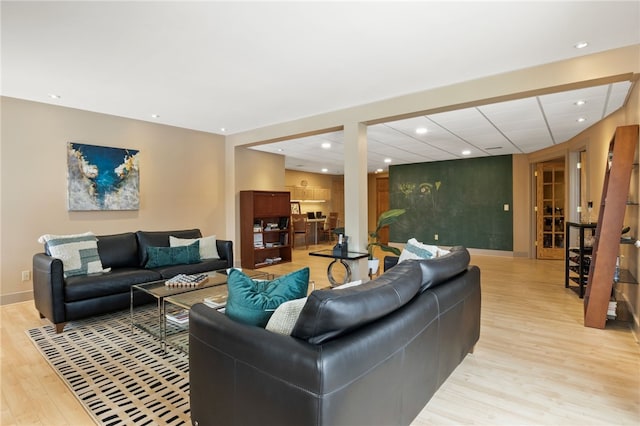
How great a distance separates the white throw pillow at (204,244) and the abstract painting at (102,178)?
1209 mm

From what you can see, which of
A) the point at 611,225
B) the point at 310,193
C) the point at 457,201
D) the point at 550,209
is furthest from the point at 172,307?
the point at 550,209

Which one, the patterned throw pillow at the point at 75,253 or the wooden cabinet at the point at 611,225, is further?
the patterned throw pillow at the point at 75,253

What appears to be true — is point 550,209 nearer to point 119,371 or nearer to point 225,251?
point 225,251

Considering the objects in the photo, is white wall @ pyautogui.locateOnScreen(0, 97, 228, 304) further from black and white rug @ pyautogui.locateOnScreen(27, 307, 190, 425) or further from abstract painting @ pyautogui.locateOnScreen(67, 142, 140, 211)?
black and white rug @ pyautogui.locateOnScreen(27, 307, 190, 425)

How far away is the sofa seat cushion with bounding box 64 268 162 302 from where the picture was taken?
3326 mm

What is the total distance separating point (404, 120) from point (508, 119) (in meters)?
1.45

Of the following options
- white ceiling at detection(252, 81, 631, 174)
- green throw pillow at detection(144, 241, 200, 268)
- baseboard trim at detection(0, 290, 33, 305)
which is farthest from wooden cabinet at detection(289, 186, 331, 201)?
baseboard trim at detection(0, 290, 33, 305)

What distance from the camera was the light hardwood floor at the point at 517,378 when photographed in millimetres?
1997

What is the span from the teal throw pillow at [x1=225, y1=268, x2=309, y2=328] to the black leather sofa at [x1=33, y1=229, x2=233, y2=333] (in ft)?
8.30

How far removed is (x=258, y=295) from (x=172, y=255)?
314 centimetres

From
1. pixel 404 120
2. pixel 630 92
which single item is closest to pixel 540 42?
pixel 630 92

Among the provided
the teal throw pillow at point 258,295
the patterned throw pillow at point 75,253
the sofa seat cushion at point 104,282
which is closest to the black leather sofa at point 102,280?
the sofa seat cushion at point 104,282

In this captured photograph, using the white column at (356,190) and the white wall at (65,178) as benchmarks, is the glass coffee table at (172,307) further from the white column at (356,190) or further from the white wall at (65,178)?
the white wall at (65,178)

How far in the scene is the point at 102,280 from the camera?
3.51 metres
